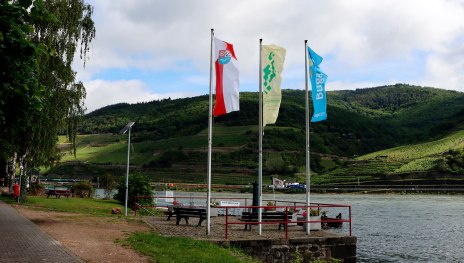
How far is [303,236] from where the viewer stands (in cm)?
1789

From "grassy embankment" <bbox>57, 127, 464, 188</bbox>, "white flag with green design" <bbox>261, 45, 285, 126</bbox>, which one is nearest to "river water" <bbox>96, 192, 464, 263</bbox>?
"white flag with green design" <bbox>261, 45, 285, 126</bbox>

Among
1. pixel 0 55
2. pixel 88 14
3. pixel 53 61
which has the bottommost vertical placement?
pixel 0 55

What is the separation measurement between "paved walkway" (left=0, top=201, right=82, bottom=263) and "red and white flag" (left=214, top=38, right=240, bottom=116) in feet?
24.5

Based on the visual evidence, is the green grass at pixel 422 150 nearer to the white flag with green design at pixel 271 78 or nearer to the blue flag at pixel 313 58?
the blue flag at pixel 313 58

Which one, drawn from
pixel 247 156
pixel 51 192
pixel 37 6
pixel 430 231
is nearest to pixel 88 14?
pixel 51 192

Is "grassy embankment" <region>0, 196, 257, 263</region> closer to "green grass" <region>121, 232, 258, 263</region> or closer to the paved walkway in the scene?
"green grass" <region>121, 232, 258, 263</region>

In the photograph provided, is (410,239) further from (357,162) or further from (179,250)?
(357,162)

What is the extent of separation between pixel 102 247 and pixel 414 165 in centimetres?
14683

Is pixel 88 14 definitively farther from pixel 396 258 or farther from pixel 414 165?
pixel 414 165

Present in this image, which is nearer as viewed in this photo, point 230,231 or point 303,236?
point 303,236

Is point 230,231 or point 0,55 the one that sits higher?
point 0,55

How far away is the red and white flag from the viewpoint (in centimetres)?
1736

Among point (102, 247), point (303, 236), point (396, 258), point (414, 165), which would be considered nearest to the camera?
point (102, 247)

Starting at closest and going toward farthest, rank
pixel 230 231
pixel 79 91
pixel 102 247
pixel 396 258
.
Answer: pixel 102 247
pixel 230 231
pixel 396 258
pixel 79 91
